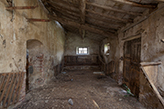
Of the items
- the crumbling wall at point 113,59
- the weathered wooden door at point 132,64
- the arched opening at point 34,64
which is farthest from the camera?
the crumbling wall at point 113,59

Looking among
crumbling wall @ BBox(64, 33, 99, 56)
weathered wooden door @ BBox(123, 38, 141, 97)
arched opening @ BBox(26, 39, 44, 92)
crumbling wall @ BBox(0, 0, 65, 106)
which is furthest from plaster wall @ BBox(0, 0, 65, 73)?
crumbling wall @ BBox(64, 33, 99, 56)

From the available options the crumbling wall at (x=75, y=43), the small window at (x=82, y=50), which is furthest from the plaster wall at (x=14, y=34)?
the small window at (x=82, y=50)

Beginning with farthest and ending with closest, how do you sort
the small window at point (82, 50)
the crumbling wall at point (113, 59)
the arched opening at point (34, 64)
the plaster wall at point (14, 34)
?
the small window at point (82, 50) < the crumbling wall at point (113, 59) < the arched opening at point (34, 64) < the plaster wall at point (14, 34)

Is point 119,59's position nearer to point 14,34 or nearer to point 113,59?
point 113,59

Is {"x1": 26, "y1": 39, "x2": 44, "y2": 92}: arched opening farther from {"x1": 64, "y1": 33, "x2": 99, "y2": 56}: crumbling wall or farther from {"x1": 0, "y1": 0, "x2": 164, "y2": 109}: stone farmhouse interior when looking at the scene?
{"x1": 64, "y1": 33, "x2": 99, "y2": 56}: crumbling wall

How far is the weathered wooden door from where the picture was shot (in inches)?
111

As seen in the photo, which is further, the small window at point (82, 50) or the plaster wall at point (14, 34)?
the small window at point (82, 50)

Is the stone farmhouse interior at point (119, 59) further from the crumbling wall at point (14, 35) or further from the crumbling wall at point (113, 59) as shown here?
the crumbling wall at point (113, 59)

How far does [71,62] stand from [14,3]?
6.72 metres

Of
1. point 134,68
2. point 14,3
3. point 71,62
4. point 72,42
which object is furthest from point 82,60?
point 14,3

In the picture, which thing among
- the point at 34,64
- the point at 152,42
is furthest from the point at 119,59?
the point at 34,64

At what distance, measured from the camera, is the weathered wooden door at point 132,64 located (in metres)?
2.83

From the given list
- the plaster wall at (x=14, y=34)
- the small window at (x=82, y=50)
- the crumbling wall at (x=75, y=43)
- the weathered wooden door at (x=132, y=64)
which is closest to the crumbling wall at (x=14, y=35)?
the plaster wall at (x=14, y=34)

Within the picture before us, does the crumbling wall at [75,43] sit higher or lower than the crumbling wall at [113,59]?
higher
